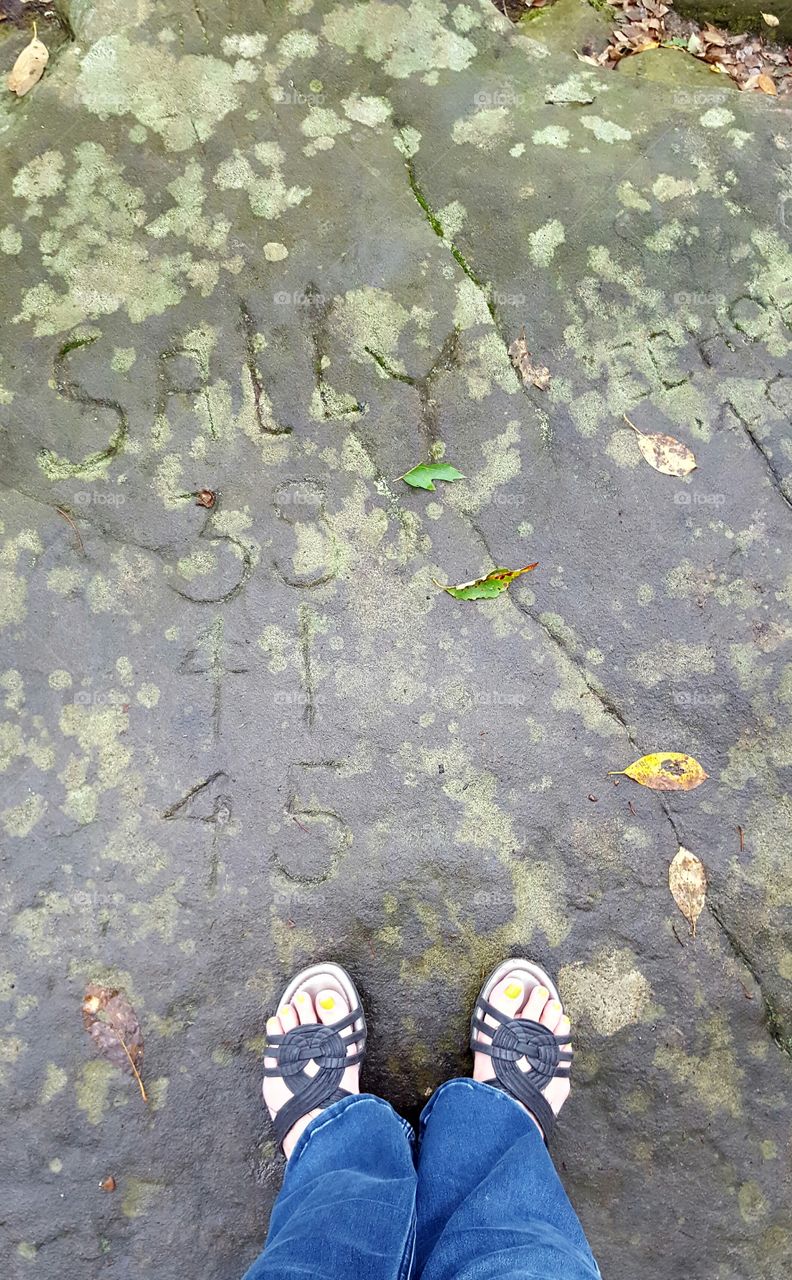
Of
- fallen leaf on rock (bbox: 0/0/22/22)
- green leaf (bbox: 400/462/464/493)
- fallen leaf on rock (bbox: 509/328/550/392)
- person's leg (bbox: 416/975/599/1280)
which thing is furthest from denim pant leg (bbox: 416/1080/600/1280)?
fallen leaf on rock (bbox: 0/0/22/22)

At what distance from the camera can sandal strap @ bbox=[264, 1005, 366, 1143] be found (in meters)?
1.99

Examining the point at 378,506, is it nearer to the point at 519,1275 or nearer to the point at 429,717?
the point at 429,717

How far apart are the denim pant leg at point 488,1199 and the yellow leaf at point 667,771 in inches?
36.1

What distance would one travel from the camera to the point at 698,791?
7.07 ft

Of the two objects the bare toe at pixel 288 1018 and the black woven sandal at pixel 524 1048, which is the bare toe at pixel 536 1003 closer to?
the black woven sandal at pixel 524 1048

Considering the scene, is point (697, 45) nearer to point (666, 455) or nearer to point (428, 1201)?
point (666, 455)

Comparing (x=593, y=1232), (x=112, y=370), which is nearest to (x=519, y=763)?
(x=593, y=1232)

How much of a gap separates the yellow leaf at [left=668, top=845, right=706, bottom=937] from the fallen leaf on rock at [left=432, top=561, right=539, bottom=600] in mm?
878

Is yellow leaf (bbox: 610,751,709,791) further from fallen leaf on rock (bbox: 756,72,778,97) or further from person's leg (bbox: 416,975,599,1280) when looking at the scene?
fallen leaf on rock (bbox: 756,72,778,97)

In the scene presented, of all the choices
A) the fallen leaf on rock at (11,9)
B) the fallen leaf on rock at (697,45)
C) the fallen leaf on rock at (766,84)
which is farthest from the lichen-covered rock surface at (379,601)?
the fallen leaf on rock at (766,84)

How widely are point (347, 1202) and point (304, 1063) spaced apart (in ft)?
1.25

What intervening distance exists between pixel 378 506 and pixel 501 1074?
1.58 m

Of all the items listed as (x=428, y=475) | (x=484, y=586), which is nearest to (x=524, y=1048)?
(x=484, y=586)

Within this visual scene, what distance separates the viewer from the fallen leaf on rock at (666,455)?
2240mm
